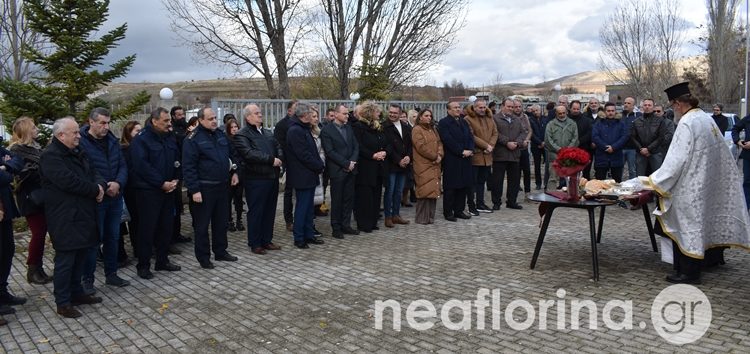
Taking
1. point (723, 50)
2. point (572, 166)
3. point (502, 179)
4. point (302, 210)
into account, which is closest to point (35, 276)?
point (302, 210)

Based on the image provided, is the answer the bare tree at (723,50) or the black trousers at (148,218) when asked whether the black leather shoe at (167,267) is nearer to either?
the black trousers at (148,218)

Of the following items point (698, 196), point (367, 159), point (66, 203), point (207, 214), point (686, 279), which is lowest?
point (686, 279)

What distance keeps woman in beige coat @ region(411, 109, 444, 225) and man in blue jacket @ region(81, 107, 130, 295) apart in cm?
456

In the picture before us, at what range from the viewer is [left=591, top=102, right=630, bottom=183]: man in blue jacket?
11367mm

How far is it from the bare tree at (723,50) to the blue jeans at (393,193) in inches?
1209

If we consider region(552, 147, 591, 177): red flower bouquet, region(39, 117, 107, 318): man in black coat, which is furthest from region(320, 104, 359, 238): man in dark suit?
region(39, 117, 107, 318): man in black coat

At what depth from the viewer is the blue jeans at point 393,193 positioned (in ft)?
31.3

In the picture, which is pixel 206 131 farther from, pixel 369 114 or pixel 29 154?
pixel 369 114

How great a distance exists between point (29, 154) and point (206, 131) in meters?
1.83

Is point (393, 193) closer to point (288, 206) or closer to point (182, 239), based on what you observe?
point (288, 206)

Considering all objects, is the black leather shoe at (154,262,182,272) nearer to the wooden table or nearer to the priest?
the wooden table

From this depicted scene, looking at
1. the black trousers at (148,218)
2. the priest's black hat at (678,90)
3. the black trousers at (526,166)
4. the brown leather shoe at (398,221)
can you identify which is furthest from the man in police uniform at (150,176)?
the black trousers at (526,166)

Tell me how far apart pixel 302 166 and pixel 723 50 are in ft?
115

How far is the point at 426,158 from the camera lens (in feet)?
31.1
